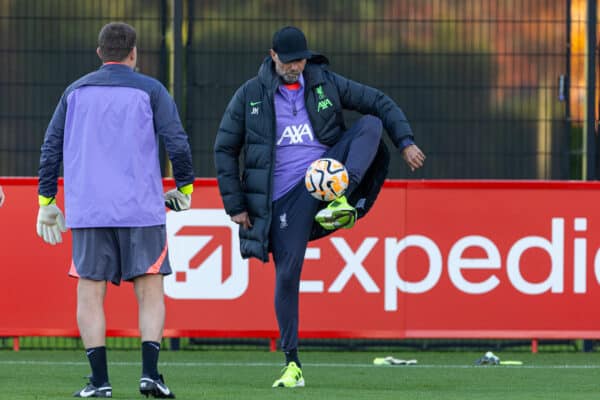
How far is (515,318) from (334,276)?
127cm

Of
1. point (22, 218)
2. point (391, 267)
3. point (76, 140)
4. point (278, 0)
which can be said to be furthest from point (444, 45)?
point (76, 140)

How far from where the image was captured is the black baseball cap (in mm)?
7984

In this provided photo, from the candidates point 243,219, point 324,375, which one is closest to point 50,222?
point 243,219

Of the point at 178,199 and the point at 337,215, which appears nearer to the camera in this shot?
the point at 178,199

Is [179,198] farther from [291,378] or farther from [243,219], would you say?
[291,378]

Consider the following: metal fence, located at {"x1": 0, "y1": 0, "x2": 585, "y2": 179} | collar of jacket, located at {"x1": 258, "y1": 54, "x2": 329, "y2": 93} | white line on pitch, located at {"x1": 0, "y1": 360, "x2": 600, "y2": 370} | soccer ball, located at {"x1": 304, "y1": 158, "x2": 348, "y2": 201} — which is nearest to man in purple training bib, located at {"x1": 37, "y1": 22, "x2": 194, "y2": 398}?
soccer ball, located at {"x1": 304, "y1": 158, "x2": 348, "y2": 201}

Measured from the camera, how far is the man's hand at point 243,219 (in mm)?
8234

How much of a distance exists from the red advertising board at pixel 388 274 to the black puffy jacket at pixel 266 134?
247cm

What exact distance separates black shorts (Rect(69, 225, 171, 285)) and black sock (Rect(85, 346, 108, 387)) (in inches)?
13.0

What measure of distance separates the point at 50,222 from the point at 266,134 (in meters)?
1.22

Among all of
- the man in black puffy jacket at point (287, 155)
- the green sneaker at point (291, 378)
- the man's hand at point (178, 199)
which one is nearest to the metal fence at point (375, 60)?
the man in black puffy jacket at point (287, 155)

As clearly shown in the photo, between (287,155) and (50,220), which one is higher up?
(287,155)

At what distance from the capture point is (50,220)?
7.66 meters

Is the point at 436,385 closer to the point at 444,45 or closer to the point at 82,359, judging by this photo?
the point at 82,359
